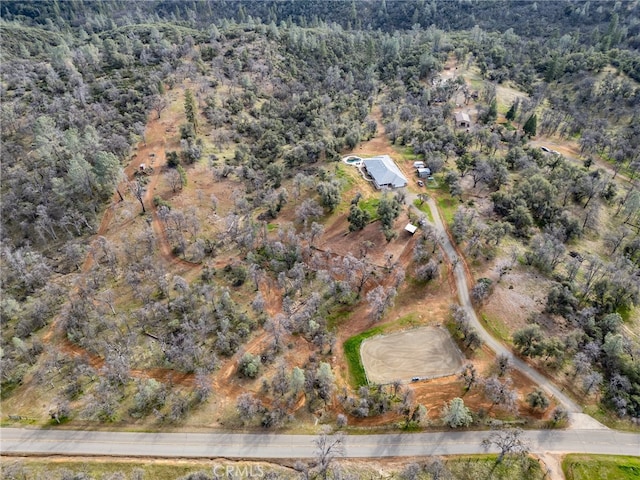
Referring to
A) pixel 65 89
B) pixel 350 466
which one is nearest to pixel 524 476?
pixel 350 466

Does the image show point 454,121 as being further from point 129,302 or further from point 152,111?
point 129,302

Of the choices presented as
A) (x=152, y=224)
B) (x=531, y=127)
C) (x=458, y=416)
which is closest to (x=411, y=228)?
(x=458, y=416)

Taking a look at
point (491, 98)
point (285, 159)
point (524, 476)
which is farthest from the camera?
point (491, 98)

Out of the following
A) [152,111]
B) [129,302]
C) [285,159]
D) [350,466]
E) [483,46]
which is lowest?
[350,466]

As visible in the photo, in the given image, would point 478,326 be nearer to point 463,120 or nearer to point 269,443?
point 269,443

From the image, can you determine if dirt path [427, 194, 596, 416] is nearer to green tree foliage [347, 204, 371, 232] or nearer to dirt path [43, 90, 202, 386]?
green tree foliage [347, 204, 371, 232]

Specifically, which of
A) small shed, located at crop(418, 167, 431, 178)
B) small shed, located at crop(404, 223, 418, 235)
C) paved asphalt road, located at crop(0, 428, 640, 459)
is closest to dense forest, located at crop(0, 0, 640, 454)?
small shed, located at crop(404, 223, 418, 235)

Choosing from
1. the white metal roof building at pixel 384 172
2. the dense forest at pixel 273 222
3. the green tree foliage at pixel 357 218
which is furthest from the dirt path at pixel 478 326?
the green tree foliage at pixel 357 218
